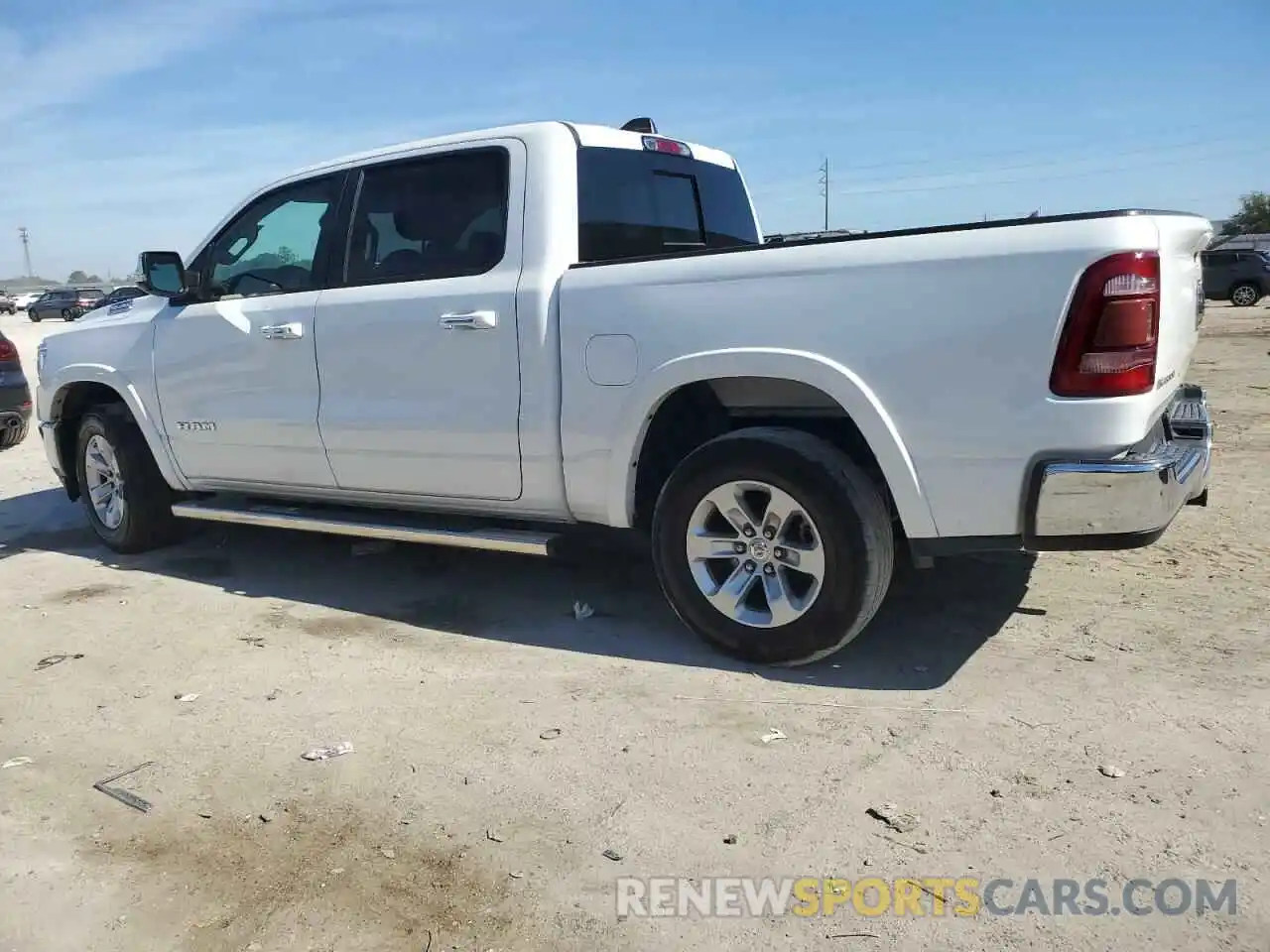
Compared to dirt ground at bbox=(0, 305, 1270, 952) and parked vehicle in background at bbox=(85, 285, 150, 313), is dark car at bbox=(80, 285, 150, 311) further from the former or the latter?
dirt ground at bbox=(0, 305, 1270, 952)

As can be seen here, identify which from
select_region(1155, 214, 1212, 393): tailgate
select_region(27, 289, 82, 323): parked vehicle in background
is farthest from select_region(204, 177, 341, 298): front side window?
select_region(27, 289, 82, 323): parked vehicle in background

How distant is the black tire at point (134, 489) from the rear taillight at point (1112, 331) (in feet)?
16.1

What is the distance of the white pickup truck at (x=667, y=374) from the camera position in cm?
309

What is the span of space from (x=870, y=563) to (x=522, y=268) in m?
1.78

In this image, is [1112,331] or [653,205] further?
[653,205]

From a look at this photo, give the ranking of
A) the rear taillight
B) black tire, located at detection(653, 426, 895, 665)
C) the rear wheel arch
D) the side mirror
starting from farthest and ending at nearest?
the side mirror < black tire, located at detection(653, 426, 895, 665) < the rear wheel arch < the rear taillight

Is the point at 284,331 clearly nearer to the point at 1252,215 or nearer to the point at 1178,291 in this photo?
the point at 1178,291

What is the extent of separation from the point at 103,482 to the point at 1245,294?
2950 cm

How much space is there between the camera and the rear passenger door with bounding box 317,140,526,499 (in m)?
4.14

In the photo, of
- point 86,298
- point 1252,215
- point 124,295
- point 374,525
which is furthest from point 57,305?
point 1252,215

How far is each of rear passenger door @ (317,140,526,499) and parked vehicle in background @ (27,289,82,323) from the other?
50.0 meters

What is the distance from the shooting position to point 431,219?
4.51 metres

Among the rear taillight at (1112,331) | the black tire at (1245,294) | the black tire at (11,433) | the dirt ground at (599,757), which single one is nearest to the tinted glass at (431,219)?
the dirt ground at (599,757)

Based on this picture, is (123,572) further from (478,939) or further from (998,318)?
(998,318)
